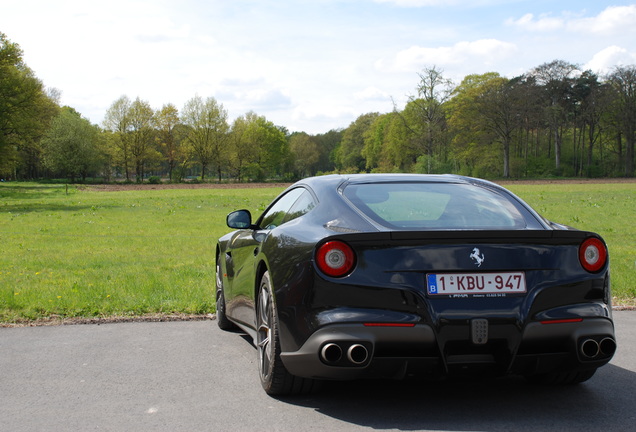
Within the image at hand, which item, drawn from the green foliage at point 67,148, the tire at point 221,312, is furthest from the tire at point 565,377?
the green foliage at point 67,148

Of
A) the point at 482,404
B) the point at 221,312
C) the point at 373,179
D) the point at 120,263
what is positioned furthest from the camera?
the point at 120,263

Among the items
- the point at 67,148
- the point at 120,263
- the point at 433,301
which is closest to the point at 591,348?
the point at 433,301

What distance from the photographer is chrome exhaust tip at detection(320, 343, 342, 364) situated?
13.2 feet

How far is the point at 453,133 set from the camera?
93500 millimetres

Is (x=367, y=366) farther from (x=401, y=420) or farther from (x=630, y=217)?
(x=630, y=217)

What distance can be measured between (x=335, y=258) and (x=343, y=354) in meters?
0.53

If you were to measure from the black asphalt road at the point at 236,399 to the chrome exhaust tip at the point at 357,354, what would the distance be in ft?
1.18

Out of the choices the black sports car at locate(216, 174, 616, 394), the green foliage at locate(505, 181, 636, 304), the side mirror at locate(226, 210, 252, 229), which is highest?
the side mirror at locate(226, 210, 252, 229)

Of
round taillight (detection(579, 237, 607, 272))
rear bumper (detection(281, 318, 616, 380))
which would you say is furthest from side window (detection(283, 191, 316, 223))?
round taillight (detection(579, 237, 607, 272))

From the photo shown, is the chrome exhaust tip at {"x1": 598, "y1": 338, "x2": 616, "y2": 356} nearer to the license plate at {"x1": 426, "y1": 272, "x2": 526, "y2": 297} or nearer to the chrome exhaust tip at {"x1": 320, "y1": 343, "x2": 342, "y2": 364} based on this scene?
the license plate at {"x1": 426, "y1": 272, "x2": 526, "y2": 297}

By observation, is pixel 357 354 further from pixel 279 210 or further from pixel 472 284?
pixel 279 210

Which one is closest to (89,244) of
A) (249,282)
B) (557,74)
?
(249,282)

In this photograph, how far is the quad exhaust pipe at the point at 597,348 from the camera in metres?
4.19

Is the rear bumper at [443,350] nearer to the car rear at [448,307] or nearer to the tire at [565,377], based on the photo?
the car rear at [448,307]
